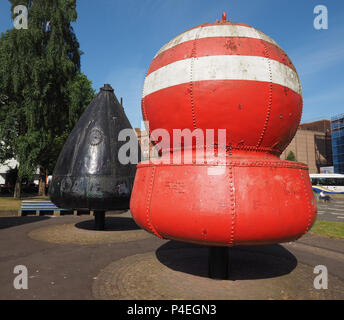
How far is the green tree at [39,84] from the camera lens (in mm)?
20625

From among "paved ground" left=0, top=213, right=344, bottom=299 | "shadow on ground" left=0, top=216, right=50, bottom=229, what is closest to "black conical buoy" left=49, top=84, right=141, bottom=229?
"paved ground" left=0, top=213, right=344, bottom=299

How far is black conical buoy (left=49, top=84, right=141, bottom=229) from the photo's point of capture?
342 inches

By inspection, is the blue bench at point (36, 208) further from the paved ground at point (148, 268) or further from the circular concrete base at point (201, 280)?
the circular concrete base at point (201, 280)

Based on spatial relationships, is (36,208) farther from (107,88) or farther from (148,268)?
(148,268)

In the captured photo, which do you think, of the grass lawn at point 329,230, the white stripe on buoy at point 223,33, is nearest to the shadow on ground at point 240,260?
the grass lawn at point 329,230

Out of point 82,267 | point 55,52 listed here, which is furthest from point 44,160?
A: point 82,267

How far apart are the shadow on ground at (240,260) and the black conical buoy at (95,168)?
2.52 meters

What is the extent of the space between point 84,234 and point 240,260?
5.85 m

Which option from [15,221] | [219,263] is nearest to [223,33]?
[219,263]

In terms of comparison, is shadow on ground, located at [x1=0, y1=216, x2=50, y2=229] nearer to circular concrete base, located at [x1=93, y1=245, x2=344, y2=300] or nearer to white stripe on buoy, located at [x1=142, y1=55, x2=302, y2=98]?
circular concrete base, located at [x1=93, y1=245, x2=344, y2=300]

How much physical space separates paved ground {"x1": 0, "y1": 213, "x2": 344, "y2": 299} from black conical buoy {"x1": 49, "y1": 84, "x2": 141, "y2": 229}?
138 centimetres

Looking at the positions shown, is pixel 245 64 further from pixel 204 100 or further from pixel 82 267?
pixel 82 267

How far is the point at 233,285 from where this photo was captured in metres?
5.11

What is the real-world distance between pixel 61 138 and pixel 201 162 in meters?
23.9
